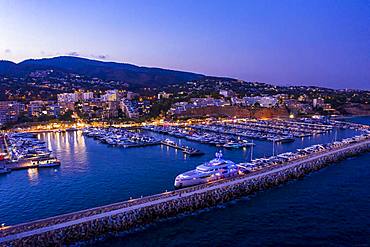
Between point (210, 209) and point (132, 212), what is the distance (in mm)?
3771

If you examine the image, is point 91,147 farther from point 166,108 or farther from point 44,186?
point 166,108

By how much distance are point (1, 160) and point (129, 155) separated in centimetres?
958

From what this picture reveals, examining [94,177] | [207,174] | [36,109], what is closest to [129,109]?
[36,109]

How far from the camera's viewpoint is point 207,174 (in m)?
18.2

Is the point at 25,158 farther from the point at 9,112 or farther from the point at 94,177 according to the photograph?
the point at 9,112

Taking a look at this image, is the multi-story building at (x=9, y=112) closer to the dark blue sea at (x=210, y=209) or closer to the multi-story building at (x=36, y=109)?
A: the multi-story building at (x=36, y=109)

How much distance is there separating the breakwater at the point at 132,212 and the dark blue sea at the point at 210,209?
50 cm

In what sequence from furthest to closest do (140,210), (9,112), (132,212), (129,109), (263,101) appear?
(263,101) < (129,109) < (9,112) < (140,210) < (132,212)

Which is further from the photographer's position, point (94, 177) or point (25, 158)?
point (25, 158)

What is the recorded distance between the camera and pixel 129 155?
1106 inches

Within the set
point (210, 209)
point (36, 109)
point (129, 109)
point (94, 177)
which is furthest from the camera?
point (129, 109)

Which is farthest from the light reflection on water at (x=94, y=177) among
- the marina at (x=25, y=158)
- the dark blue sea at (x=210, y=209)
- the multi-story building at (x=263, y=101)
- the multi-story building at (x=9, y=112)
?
the multi-story building at (x=263, y=101)

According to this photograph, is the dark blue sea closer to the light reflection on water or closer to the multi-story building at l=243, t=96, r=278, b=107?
the light reflection on water

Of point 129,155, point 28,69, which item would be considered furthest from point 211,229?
point 28,69
